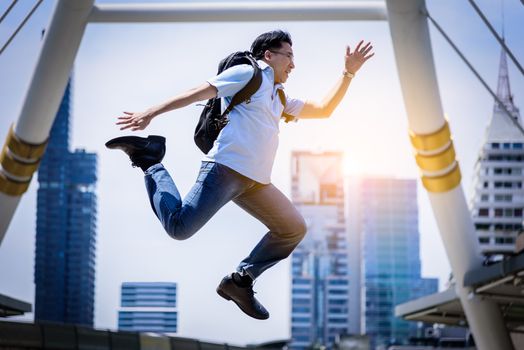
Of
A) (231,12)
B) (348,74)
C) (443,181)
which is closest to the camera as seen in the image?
(348,74)

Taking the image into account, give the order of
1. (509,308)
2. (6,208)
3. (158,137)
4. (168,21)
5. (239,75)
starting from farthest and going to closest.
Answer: (509,308)
(6,208)
(168,21)
(158,137)
(239,75)

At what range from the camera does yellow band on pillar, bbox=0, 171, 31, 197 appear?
67.2 ft

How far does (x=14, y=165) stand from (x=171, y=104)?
517 inches

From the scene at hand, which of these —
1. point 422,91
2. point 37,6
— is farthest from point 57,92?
point 422,91

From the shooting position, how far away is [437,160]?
71.7 feet

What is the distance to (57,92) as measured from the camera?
1952 centimetres

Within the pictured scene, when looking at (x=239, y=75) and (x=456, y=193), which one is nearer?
(x=239, y=75)

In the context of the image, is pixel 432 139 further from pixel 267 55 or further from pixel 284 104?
pixel 267 55

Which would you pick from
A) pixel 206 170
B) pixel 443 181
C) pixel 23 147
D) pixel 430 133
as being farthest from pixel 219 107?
pixel 443 181

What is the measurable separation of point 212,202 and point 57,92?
39.8 ft

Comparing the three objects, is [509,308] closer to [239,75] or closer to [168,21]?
[168,21]

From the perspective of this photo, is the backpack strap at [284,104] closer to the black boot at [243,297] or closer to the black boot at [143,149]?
the black boot at [143,149]

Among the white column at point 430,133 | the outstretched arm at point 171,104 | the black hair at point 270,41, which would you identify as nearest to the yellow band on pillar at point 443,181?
the white column at point 430,133

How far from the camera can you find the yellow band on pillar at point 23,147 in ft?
65.7
